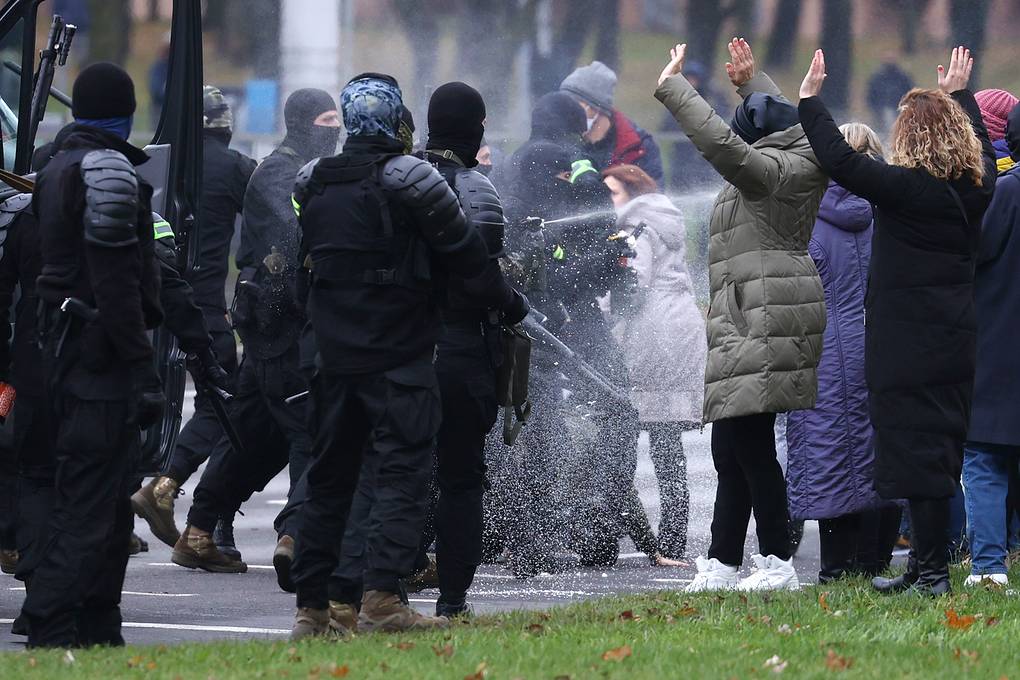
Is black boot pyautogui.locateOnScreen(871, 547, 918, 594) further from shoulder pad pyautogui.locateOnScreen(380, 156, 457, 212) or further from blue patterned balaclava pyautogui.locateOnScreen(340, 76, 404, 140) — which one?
blue patterned balaclava pyautogui.locateOnScreen(340, 76, 404, 140)

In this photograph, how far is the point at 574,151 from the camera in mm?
10328

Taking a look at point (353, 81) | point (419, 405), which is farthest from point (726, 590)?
point (353, 81)

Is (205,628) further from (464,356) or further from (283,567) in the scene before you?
(464,356)

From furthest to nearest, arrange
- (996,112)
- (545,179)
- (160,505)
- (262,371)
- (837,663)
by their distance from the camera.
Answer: (160,505)
(545,179)
(262,371)
(996,112)
(837,663)

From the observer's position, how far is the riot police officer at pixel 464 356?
7.22 m

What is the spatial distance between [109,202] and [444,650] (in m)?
1.71

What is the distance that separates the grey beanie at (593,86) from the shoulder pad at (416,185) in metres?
4.70

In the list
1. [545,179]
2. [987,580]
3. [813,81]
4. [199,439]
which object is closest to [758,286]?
[813,81]

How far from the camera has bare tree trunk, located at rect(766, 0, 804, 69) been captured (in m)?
20.0

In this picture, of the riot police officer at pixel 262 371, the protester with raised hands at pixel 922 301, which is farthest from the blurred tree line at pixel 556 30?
the protester with raised hands at pixel 922 301

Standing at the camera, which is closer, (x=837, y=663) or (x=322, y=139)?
(x=837, y=663)

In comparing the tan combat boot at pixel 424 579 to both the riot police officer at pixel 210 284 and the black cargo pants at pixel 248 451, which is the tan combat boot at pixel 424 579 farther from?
the riot police officer at pixel 210 284

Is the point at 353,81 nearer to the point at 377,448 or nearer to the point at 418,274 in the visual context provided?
the point at 418,274

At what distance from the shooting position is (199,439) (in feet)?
33.9
